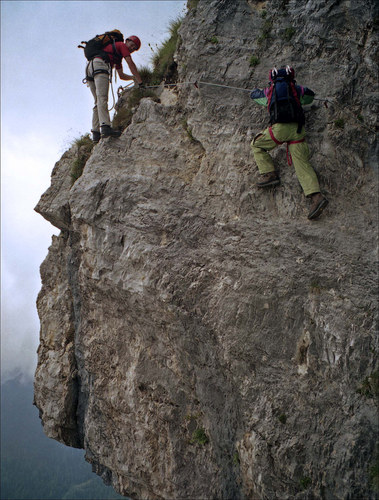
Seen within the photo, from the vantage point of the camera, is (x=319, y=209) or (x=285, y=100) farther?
(x=285, y=100)

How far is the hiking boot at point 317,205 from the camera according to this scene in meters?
7.21

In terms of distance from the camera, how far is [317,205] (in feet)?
23.7

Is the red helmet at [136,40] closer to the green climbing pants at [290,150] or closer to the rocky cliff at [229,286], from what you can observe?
the rocky cliff at [229,286]

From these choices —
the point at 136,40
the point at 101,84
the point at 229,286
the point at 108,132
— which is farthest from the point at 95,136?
the point at 229,286

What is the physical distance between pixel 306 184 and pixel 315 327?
9.18 feet

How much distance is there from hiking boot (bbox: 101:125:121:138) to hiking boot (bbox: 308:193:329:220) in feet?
18.4

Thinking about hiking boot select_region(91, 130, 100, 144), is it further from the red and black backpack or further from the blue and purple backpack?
the blue and purple backpack

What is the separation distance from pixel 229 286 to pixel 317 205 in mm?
2356

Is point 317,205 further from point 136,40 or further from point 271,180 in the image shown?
point 136,40

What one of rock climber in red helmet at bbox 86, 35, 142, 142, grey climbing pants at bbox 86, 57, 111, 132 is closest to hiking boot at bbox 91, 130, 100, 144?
rock climber in red helmet at bbox 86, 35, 142, 142

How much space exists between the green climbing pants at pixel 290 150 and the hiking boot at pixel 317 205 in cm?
12

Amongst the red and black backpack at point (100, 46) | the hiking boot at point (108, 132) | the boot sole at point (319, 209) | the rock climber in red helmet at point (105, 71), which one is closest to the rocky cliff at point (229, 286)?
the boot sole at point (319, 209)

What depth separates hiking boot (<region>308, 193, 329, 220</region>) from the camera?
284 inches

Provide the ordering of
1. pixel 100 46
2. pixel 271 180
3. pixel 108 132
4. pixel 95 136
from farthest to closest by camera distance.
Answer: pixel 95 136
pixel 100 46
pixel 108 132
pixel 271 180
